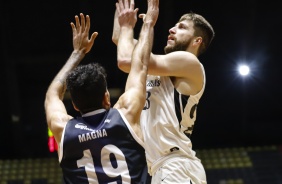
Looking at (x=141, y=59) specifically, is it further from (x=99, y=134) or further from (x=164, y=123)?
(x=164, y=123)

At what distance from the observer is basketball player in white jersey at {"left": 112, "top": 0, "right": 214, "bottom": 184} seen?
3613 mm

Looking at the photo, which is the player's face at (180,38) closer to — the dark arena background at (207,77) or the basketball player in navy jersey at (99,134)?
the basketball player in navy jersey at (99,134)

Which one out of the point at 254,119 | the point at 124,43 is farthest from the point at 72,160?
the point at 254,119

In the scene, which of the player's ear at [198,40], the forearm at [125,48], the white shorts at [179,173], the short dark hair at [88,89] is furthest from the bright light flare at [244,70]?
the short dark hair at [88,89]

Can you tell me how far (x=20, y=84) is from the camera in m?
12.2

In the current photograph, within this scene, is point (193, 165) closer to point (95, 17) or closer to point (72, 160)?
point (72, 160)

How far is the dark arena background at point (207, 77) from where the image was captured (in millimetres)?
10688

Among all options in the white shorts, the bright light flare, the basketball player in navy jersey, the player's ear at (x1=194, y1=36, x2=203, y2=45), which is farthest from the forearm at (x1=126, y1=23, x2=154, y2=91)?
the bright light flare

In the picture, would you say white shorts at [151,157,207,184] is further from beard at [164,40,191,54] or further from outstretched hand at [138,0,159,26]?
outstretched hand at [138,0,159,26]

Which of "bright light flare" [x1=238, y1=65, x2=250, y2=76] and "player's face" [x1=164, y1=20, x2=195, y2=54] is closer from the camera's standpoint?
"player's face" [x1=164, y1=20, x2=195, y2=54]

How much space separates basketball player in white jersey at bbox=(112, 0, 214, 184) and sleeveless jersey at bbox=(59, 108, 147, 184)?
0.92 meters

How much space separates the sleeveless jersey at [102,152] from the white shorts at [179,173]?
1005 millimetres

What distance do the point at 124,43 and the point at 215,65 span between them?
341 inches

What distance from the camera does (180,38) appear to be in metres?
4.11
